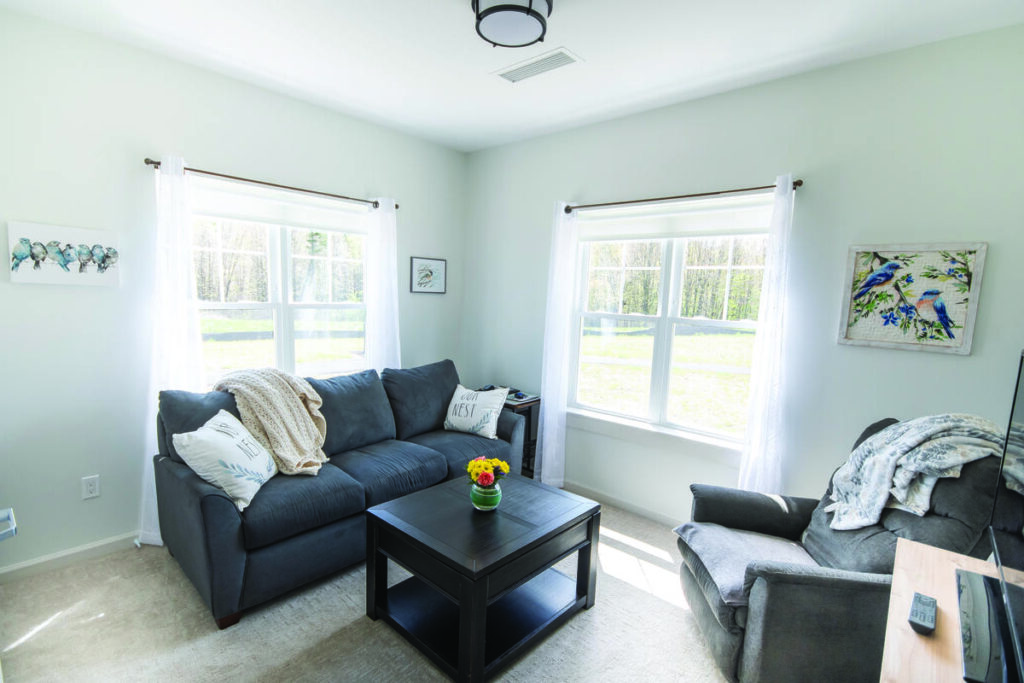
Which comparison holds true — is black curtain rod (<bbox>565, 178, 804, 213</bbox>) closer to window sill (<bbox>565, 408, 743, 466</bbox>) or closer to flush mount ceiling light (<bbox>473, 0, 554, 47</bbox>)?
flush mount ceiling light (<bbox>473, 0, 554, 47</bbox>)

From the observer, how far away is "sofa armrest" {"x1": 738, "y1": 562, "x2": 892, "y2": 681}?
1512 millimetres

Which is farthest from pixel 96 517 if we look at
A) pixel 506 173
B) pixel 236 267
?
pixel 506 173

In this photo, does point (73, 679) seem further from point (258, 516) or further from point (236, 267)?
point (236, 267)

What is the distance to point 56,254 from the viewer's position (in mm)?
2311

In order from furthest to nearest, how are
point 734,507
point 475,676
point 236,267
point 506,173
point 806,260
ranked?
point 506,173
point 236,267
point 806,260
point 734,507
point 475,676

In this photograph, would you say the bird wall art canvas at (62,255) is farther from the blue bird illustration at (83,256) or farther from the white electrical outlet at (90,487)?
the white electrical outlet at (90,487)

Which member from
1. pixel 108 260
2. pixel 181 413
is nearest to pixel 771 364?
pixel 181 413

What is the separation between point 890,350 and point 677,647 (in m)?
1.78

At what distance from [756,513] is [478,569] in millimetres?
1360

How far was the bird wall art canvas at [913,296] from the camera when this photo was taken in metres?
2.11

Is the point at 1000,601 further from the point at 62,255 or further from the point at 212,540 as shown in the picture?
the point at 62,255

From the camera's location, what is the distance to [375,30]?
7.22ft

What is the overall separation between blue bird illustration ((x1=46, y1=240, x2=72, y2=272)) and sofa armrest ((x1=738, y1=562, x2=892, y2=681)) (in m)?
3.43

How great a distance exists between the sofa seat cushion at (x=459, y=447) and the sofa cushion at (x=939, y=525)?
1948 millimetres
